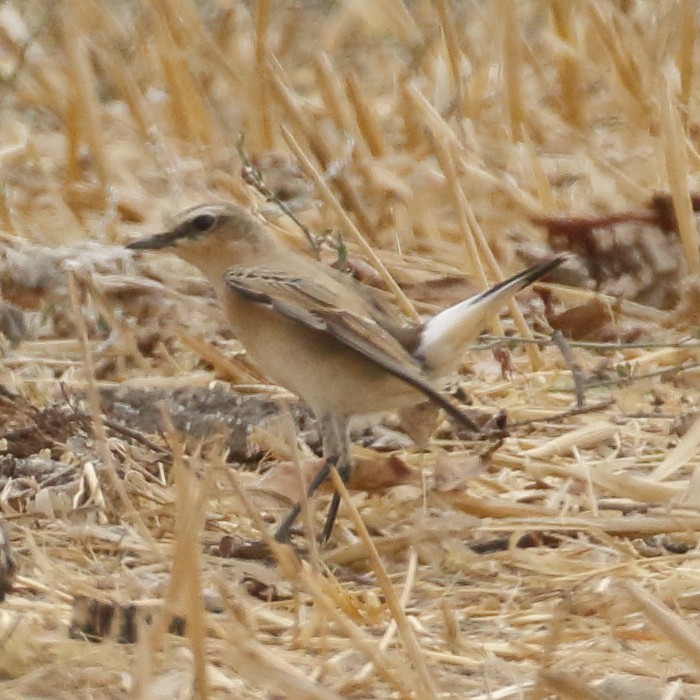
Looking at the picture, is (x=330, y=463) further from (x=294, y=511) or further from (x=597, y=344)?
(x=597, y=344)

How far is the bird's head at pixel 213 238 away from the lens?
150 inches

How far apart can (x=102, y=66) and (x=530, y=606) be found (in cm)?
440

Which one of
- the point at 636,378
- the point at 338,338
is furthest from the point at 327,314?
the point at 636,378

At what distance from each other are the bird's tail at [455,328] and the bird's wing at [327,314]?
53 millimetres

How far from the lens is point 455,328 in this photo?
11.7 feet

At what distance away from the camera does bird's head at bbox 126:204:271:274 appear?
3.81 m

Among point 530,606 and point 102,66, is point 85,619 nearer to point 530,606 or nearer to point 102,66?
point 530,606

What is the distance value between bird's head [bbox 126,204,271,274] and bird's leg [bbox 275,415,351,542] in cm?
48

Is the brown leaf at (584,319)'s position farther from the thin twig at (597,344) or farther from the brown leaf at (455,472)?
the brown leaf at (455,472)

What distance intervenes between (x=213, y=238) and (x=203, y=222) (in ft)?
0.14

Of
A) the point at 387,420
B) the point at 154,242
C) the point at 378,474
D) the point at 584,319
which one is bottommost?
the point at 378,474

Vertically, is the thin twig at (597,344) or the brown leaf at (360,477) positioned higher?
the thin twig at (597,344)

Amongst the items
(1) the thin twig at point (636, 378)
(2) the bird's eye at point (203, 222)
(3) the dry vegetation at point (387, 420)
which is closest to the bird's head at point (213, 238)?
(2) the bird's eye at point (203, 222)

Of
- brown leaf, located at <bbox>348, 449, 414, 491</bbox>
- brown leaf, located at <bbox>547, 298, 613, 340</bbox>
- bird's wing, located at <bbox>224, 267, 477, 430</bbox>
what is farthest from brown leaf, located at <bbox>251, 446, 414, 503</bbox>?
brown leaf, located at <bbox>547, 298, 613, 340</bbox>
